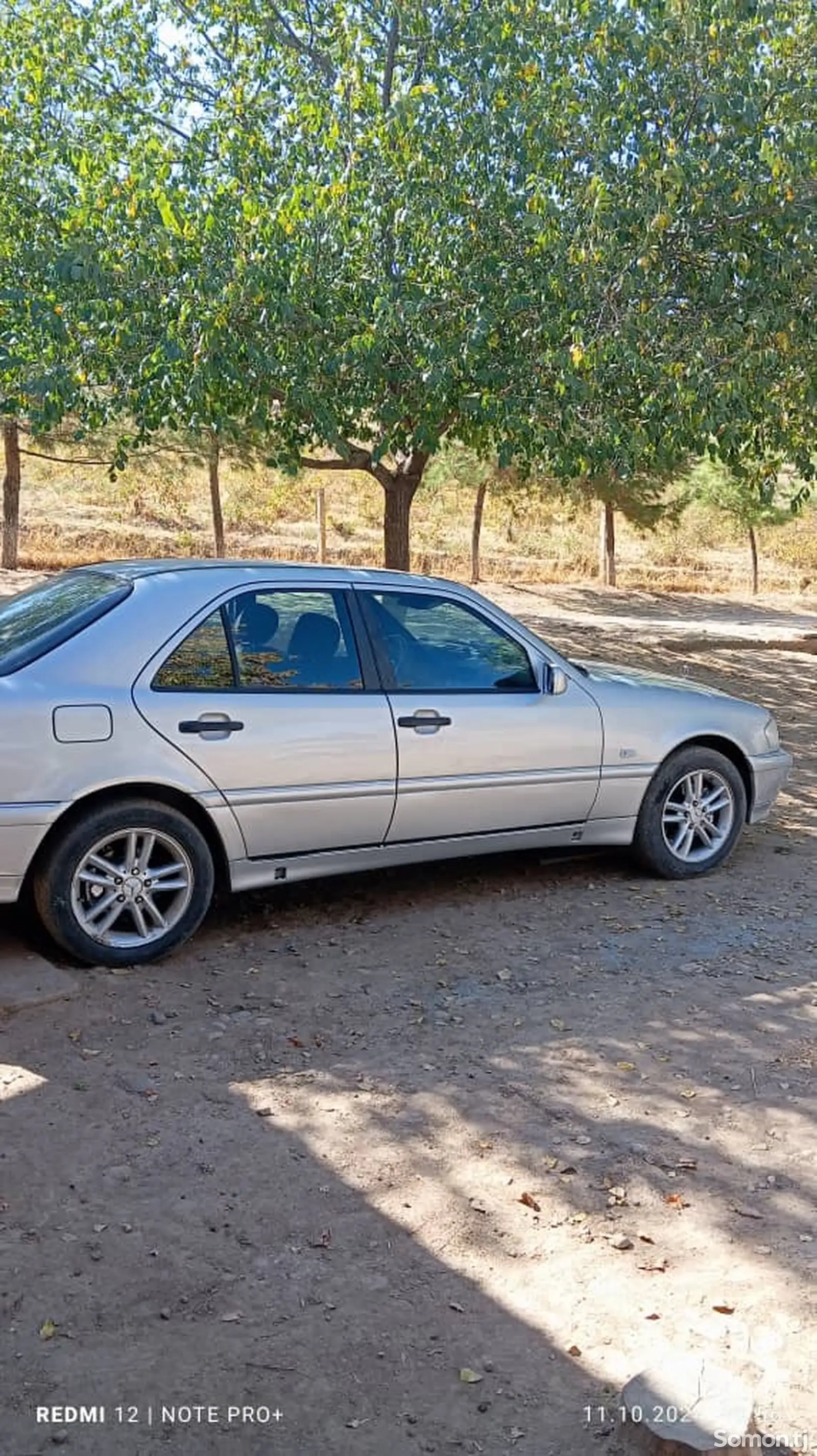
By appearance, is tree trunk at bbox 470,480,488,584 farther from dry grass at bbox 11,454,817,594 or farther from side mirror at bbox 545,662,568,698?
side mirror at bbox 545,662,568,698

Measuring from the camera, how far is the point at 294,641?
224 inches

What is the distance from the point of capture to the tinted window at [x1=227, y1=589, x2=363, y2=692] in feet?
18.2

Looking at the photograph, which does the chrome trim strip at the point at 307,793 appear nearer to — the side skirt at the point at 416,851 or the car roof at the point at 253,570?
the side skirt at the point at 416,851

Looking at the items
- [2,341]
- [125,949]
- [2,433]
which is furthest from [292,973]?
[2,433]

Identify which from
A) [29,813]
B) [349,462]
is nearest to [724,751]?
[29,813]

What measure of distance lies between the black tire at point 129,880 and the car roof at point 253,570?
43.9 inches

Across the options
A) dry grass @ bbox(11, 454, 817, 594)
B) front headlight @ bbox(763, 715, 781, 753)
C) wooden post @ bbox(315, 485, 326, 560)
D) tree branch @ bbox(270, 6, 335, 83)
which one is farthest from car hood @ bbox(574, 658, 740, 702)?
wooden post @ bbox(315, 485, 326, 560)

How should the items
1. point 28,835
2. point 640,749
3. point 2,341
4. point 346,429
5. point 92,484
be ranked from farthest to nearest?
point 92,484, point 346,429, point 2,341, point 640,749, point 28,835

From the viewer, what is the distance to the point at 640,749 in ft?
21.4

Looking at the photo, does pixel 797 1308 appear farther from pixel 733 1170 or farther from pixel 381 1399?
pixel 381 1399

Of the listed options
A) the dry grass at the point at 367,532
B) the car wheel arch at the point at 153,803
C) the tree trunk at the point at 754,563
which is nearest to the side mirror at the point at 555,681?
the car wheel arch at the point at 153,803

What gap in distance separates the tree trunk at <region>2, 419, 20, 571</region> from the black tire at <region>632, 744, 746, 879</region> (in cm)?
1843

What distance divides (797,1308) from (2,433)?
71.3 feet

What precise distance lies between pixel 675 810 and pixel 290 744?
7.66 feet
